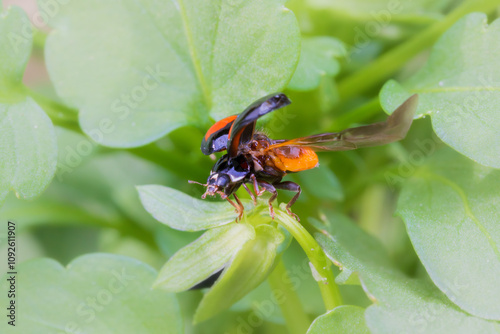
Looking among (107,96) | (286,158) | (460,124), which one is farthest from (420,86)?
(107,96)

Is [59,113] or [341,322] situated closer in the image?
[341,322]

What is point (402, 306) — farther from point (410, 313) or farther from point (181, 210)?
point (181, 210)

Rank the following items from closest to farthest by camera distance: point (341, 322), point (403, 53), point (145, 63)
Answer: point (341, 322), point (145, 63), point (403, 53)

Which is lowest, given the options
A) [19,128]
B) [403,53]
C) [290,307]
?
[290,307]

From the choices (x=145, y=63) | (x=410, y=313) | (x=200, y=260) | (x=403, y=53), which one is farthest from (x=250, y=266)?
(x=403, y=53)

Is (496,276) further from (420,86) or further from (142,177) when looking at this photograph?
(142,177)

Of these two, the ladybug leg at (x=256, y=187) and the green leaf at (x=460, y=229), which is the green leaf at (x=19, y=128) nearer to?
the ladybug leg at (x=256, y=187)
